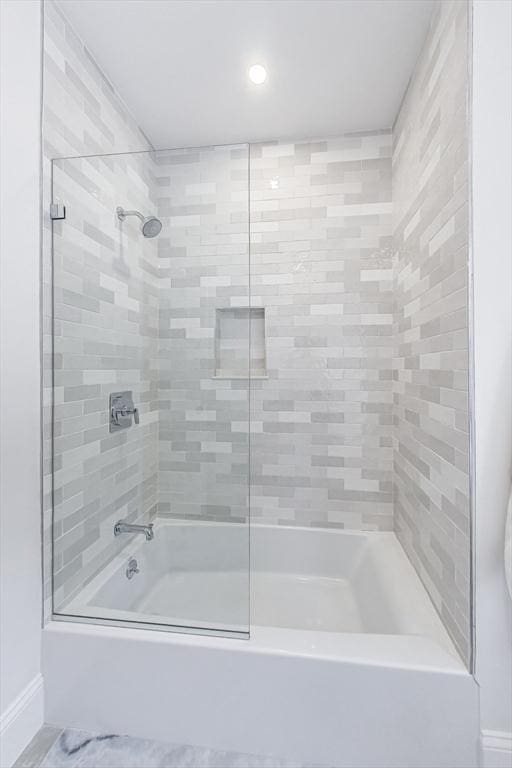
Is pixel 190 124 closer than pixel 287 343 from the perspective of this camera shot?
Yes

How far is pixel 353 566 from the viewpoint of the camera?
202 centimetres

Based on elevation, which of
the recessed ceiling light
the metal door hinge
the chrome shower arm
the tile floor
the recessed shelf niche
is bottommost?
the tile floor

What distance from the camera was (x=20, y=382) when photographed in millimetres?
1231

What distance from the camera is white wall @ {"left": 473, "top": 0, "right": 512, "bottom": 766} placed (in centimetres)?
106

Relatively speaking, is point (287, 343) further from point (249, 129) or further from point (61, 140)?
point (61, 140)

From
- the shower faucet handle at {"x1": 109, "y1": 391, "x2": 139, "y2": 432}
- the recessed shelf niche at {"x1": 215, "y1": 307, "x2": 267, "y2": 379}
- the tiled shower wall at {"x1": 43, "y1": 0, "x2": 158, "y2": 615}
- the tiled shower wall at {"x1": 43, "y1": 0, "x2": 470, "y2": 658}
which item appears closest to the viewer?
the tiled shower wall at {"x1": 43, "y1": 0, "x2": 470, "y2": 658}

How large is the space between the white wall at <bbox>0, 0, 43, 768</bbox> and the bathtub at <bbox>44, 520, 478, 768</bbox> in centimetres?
12

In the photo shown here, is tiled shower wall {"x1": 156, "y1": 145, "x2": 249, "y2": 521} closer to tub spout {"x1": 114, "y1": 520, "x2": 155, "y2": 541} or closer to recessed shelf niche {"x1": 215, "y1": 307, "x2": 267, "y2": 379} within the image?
recessed shelf niche {"x1": 215, "y1": 307, "x2": 267, "y2": 379}

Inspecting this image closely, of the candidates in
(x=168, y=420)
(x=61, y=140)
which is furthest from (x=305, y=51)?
(x=168, y=420)

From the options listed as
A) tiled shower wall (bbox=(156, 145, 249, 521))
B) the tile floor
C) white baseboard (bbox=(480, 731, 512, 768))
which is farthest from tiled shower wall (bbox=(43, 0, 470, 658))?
the tile floor

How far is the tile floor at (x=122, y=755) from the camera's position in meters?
1.15

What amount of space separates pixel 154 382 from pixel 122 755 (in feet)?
4.13

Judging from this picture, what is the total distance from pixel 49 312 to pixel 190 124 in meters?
1.34

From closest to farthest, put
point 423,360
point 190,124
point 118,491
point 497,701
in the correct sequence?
1. point 497,701
2. point 423,360
3. point 118,491
4. point 190,124
